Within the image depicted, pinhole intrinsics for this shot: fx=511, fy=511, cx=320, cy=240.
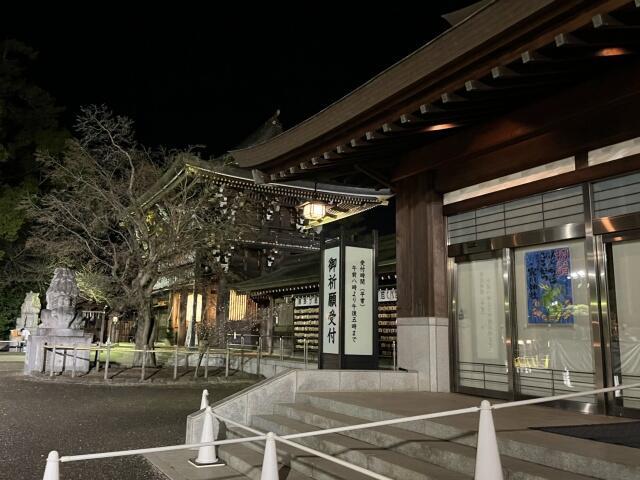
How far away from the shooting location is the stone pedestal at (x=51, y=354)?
15.7 meters

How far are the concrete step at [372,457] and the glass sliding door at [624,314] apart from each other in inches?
111

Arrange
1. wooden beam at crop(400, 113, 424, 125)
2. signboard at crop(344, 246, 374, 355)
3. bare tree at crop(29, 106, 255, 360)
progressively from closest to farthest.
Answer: wooden beam at crop(400, 113, 424, 125)
signboard at crop(344, 246, 374, 355)
bare tree at crop(29, 106, 255, 360)

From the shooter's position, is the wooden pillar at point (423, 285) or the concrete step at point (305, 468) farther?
the wooden pillar at point (423, 285)

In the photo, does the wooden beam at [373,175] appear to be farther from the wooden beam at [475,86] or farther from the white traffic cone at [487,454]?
the white traffic cone at [487,454]

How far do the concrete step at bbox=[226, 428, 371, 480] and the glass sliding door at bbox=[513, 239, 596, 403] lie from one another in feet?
11.0

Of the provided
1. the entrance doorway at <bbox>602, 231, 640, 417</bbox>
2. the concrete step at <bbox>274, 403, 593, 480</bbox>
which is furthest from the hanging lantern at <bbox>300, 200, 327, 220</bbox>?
the entrance doorway at <bbox>602, 231, 640, 417</bbox>

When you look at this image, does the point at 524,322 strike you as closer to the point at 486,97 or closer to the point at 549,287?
the point at 549,287

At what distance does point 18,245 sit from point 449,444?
3021cm

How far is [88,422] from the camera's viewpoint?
8.80 metres

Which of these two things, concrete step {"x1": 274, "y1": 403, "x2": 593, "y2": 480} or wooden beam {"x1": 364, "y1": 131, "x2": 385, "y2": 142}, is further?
wooden beam {"x1": 364, "y1": 131, "x2": 385, "y2": 142}

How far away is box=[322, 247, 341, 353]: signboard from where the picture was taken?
8492mm

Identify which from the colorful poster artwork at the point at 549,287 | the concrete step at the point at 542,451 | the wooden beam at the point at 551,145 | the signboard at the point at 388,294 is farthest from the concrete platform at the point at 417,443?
the signboard at the point at 388,294

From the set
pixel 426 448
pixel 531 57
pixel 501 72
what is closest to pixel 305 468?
pixel 426 448

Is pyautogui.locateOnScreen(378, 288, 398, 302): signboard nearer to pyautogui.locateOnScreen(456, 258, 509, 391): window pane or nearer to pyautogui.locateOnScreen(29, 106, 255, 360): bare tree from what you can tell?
pyautogui.locateOnScreen(29, 106, 255, 360): bare tree
